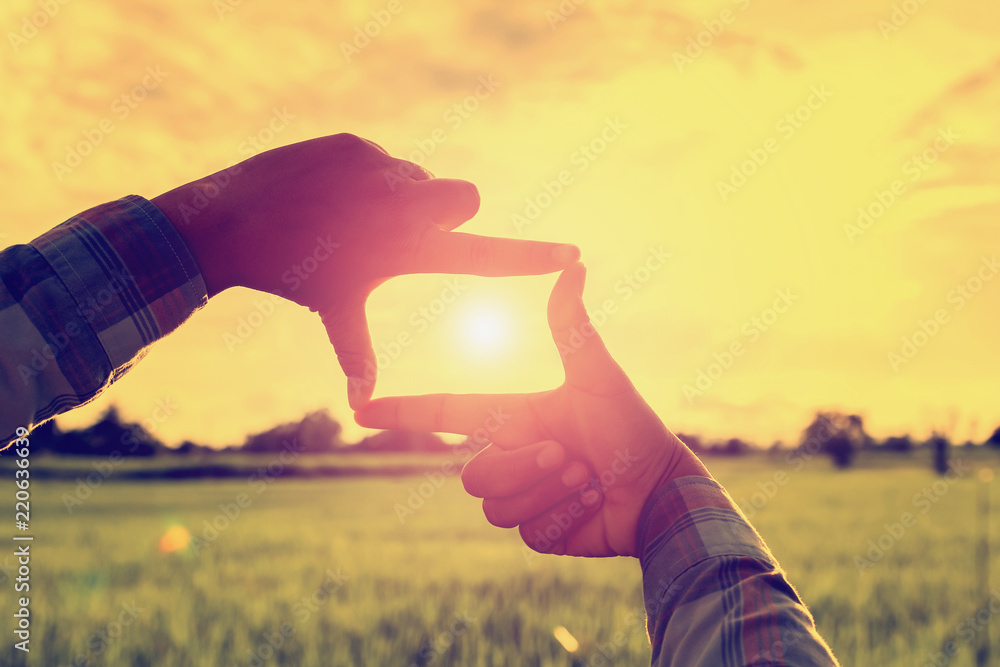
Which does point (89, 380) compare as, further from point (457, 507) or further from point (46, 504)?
point (46, 504)

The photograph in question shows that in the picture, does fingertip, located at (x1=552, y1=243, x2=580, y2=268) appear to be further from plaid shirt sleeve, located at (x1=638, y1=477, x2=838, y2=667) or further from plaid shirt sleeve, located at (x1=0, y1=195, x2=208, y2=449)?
plaid shirt sleeve, located at (x1=0, y1=195, x2=208, y2=449)

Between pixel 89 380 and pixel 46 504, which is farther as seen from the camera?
pixel 46 504

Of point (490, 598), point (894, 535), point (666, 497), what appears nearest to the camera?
point (666, 497)

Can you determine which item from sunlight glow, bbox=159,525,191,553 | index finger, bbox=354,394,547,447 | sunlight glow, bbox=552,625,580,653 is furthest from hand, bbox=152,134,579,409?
sunlight glow, bbox=159,525,191,553

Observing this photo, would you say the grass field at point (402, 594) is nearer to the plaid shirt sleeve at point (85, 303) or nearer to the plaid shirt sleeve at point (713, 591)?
the plaid shirt sleeve at point (713, 591)

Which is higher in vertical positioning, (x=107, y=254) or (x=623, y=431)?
(x=107, y=254)

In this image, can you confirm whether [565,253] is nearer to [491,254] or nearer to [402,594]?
[491,254]

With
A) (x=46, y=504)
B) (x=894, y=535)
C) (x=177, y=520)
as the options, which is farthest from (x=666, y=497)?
(x=46, y=504)
